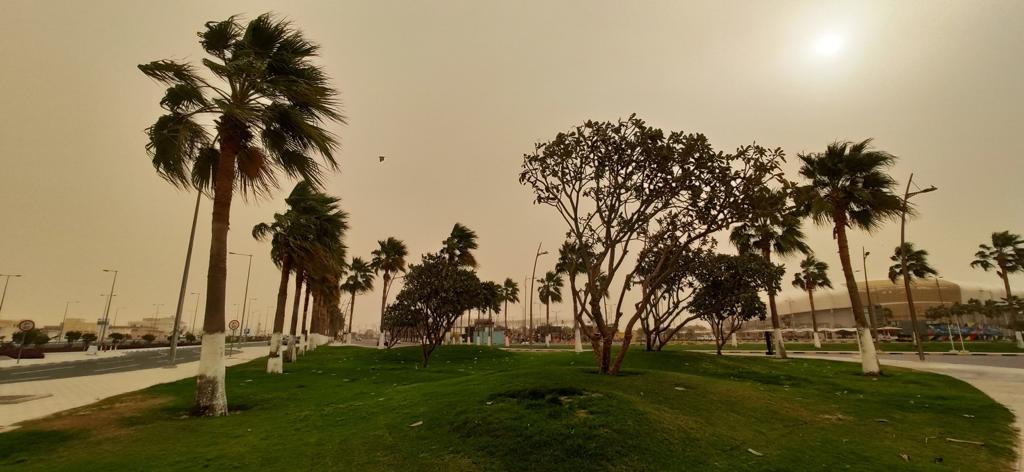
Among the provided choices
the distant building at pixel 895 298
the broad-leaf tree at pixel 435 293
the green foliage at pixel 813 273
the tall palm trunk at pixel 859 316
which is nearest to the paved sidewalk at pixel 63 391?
the broad-leaf tree at pixel 435 293

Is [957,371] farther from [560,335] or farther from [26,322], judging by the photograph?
[560,335]

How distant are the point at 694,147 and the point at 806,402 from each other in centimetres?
815

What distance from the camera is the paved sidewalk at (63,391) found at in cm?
1286

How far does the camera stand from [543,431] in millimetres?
8156

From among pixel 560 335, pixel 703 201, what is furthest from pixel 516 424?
pixel 560 335

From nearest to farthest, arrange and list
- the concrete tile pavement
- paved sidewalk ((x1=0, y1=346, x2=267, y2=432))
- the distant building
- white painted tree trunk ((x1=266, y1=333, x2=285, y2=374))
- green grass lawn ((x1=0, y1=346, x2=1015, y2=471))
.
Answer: green grass lawn ((x1=0, y1=346, x2=1015, y2=471))
the concrete tile pavement
paved sidewalk ((x1=0, y1=346, x2=267, y2=432))
white painted tree trunk ((x1=266, y1=333, x2=285, y2=374))
the distant building

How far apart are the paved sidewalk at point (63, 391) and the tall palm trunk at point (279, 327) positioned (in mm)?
4839

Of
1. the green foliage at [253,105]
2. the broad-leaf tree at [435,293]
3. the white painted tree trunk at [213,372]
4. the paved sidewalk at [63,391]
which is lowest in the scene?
the paved sidewalk at [63,391]

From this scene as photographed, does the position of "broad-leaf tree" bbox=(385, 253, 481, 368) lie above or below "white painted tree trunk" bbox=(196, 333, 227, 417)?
above

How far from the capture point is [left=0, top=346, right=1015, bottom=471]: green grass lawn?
24.8 ft

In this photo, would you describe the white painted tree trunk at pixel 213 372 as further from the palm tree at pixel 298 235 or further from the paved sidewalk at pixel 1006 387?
the paved sidewalk at pixel 1006 387

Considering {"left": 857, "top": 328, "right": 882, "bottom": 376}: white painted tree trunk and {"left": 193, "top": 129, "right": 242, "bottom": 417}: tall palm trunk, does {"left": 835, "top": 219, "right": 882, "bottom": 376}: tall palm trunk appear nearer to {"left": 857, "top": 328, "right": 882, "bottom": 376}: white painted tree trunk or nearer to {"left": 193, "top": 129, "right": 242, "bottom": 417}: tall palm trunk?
{"left": 857, "top": 328, "right": 882, "bottom": 376}: white painted tree trunk

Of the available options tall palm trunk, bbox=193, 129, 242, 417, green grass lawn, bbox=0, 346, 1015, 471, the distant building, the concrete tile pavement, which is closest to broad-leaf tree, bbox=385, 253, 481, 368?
green grass lawn, bbox=0, 346, 1015, 471

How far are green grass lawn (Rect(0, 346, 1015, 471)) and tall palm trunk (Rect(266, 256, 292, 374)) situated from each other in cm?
833
